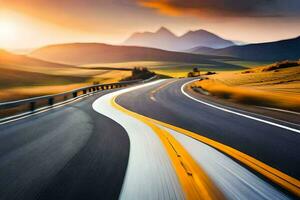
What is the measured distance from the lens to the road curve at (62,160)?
4711mm

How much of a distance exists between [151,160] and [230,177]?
1661 mm

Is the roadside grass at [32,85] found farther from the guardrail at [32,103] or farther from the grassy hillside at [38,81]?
the guardrail at [32,103]

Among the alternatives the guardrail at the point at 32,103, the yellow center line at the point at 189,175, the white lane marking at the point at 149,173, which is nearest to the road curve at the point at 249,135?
the yellow center line at the point at 189,175

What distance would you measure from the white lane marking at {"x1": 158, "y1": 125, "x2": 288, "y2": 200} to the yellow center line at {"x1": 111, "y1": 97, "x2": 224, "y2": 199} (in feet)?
0.34

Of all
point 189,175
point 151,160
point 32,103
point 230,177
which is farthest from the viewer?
point 32,103

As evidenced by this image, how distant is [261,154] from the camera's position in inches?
262

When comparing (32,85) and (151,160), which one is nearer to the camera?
(151,160)

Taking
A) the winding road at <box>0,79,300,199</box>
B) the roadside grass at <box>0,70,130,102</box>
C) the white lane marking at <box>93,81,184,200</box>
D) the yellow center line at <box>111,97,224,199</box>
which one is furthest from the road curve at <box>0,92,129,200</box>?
the roadside grass at <box>0,70,130,102</box>

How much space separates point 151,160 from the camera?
6410 millimetres

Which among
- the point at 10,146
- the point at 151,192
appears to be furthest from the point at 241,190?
the point at 10,146

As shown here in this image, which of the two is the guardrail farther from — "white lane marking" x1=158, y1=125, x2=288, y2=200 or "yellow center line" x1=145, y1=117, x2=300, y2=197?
"white lane marking" x1=158, y1=125, x2=288, y2=200

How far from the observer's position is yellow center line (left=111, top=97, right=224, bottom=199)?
4492 millimetres

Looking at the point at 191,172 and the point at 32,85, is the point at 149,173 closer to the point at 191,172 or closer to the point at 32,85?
the point at 191,172

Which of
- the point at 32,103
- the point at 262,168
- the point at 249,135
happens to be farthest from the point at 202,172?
the point at 32,103
